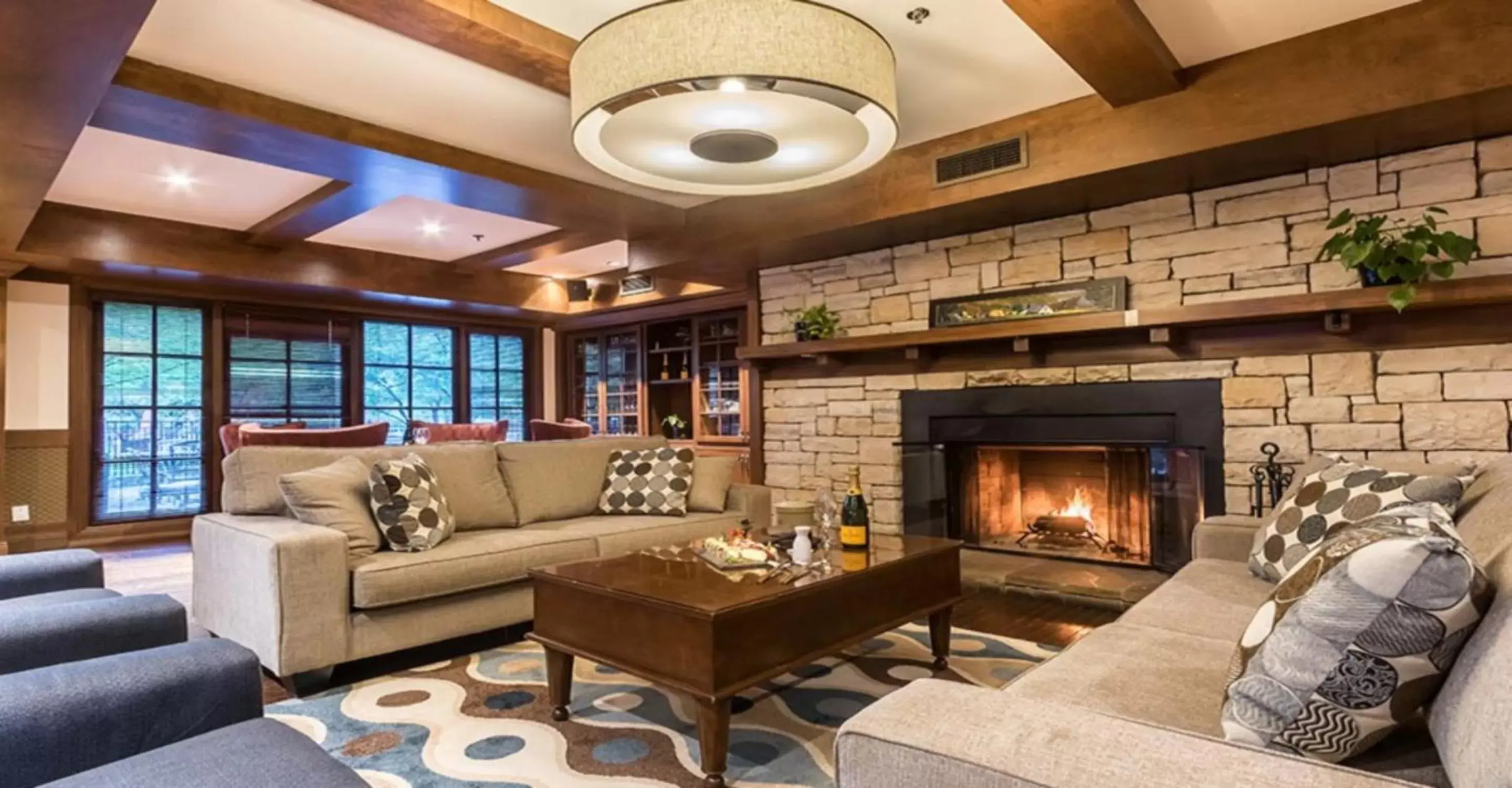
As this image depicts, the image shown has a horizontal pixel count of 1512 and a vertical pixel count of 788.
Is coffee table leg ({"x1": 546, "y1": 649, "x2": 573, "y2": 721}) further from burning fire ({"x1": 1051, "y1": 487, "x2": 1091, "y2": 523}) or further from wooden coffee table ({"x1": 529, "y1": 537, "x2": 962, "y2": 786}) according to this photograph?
burning fire ({"x1": 1051, "y1": 487, "x2": 1091, "y2": 523})

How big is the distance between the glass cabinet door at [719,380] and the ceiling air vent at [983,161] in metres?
3.32

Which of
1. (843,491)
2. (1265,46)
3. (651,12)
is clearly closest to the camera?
(651,12)

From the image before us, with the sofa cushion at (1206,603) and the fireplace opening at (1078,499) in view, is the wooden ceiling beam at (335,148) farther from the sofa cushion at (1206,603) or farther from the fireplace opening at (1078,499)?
the sofa cushion at (1206,603)

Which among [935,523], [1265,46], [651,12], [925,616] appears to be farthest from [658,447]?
[1265,46]

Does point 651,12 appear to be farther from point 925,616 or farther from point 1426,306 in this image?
point 1426,306

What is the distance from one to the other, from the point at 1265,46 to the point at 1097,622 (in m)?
2.51

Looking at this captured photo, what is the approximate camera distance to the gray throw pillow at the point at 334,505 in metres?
2.97

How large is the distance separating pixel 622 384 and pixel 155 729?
7.02m

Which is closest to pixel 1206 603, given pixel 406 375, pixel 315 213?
pixel 315 213

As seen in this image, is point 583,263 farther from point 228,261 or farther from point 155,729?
point 155,729

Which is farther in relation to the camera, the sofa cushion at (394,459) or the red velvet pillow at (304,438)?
the red velvet pillow at (304,438)

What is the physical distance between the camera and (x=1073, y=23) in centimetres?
264

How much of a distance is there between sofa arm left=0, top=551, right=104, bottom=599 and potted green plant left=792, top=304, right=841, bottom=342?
3822 millimetres

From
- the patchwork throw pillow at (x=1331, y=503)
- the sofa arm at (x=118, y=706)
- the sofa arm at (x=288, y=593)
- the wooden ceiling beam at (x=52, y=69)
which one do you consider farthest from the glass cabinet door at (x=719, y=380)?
the sofa arm at (x=118, y=706)
